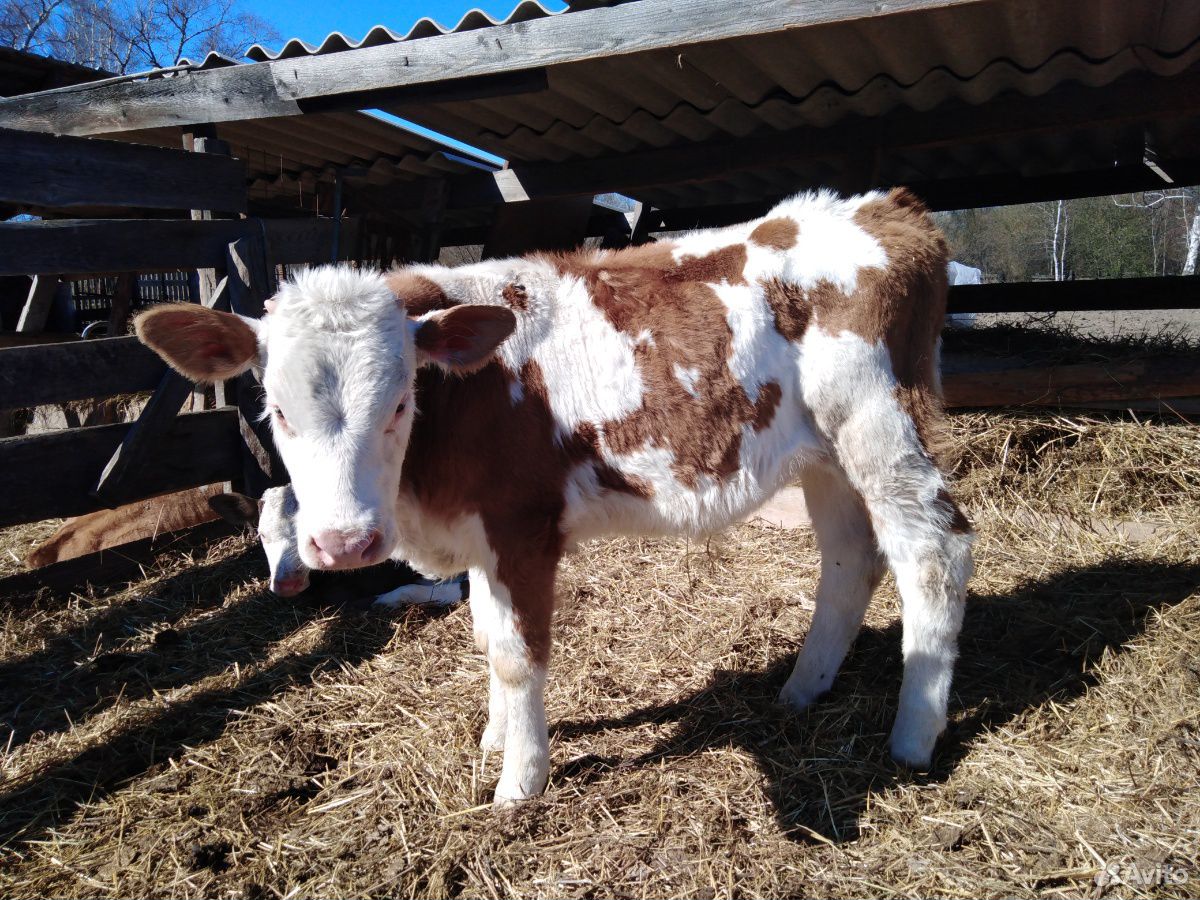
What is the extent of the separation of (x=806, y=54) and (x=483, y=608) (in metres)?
3.54

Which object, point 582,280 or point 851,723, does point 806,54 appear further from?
point 851,723

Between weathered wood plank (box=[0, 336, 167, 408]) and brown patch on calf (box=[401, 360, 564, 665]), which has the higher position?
weathered wood plank (box=[0, 336, 167, 408])

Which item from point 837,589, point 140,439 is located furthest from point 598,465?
point 140,439

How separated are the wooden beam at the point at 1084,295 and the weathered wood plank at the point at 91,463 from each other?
6.94 metres

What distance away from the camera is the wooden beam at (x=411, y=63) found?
3.76 metres

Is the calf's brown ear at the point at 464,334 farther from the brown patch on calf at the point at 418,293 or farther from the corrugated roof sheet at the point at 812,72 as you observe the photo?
the corrugated roof sheet at the point at 812,72

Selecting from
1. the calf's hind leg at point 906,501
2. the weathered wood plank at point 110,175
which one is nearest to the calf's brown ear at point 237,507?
the weathered wood plank at point 110,175

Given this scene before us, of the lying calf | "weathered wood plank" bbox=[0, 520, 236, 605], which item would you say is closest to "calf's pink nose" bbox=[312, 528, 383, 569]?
the lying calf

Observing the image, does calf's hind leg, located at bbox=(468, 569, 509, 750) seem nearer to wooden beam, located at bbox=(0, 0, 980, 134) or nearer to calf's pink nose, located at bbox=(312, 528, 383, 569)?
calf's pink nose, located at bbox=(312, 528, 383, 569)

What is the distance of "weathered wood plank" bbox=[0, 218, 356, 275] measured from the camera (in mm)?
4320

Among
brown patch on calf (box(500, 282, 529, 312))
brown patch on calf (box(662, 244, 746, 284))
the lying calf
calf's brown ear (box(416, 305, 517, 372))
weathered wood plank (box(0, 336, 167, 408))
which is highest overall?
brown patch on calf (box(662, 244, 746, 284))

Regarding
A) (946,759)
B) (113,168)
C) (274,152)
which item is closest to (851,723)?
(946,759)

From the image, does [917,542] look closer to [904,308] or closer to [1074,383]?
[904,308]

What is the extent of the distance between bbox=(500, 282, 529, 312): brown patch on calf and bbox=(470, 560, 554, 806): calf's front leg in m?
1.05
